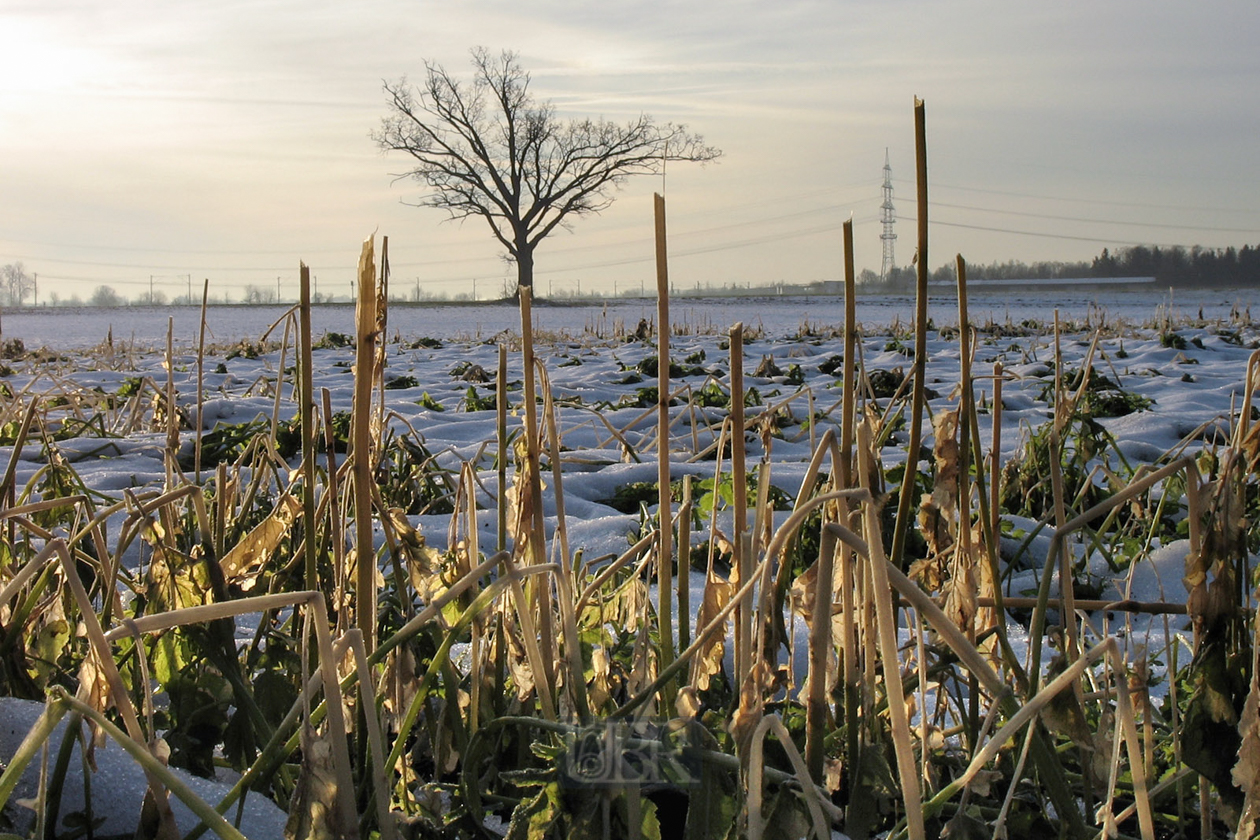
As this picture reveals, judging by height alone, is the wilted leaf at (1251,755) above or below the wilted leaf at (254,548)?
below

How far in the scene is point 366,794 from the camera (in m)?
0.93

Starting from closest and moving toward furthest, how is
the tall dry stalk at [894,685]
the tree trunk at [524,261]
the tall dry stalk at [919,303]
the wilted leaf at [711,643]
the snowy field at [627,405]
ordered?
the tall dry stalk at [894,685] → the tall dry stalk at [919,303] → the wilted leaf at [711,643] → the snowy field at [627,405] → the tree trunk at [524,261]

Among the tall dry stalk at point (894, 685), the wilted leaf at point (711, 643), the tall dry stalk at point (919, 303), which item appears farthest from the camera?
the wilted leaf at point (711, 643)

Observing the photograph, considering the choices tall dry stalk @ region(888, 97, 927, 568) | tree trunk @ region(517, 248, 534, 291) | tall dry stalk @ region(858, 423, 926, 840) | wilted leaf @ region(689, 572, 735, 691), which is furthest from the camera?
tree trunk @ region(517, 248, 534, 291)

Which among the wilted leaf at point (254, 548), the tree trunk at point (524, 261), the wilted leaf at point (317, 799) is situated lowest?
the wilted leaf at point (317, 799)

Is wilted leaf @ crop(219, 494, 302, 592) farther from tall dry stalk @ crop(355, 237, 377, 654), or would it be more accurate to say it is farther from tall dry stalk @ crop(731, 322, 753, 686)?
tall dry stalk @ crop(731, 322, 753, 686)

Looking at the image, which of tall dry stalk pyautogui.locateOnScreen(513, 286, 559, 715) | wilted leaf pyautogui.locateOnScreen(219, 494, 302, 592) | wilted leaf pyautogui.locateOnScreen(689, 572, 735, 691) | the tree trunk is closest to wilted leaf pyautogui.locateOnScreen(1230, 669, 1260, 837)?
wilted leaf pyautogui.locateOnScreen(689, 572, 735, 691)

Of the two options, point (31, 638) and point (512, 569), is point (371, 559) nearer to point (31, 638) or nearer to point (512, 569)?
point (512, 569)

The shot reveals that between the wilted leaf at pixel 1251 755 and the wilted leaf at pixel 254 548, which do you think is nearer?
the wilted leaf at pixel 1251 755

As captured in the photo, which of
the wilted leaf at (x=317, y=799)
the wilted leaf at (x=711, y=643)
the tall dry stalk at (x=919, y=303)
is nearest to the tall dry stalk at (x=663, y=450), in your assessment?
the wilted leaf at (x=711, y=643)

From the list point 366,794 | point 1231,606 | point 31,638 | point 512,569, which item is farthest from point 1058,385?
point 31,638

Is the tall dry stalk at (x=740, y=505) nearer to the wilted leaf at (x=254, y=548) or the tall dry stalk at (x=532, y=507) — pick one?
the tall dry stalk at (x=532, y=507)

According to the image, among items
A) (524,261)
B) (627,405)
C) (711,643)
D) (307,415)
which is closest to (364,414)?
(307,415)

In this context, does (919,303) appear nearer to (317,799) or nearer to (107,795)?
(317,799)
